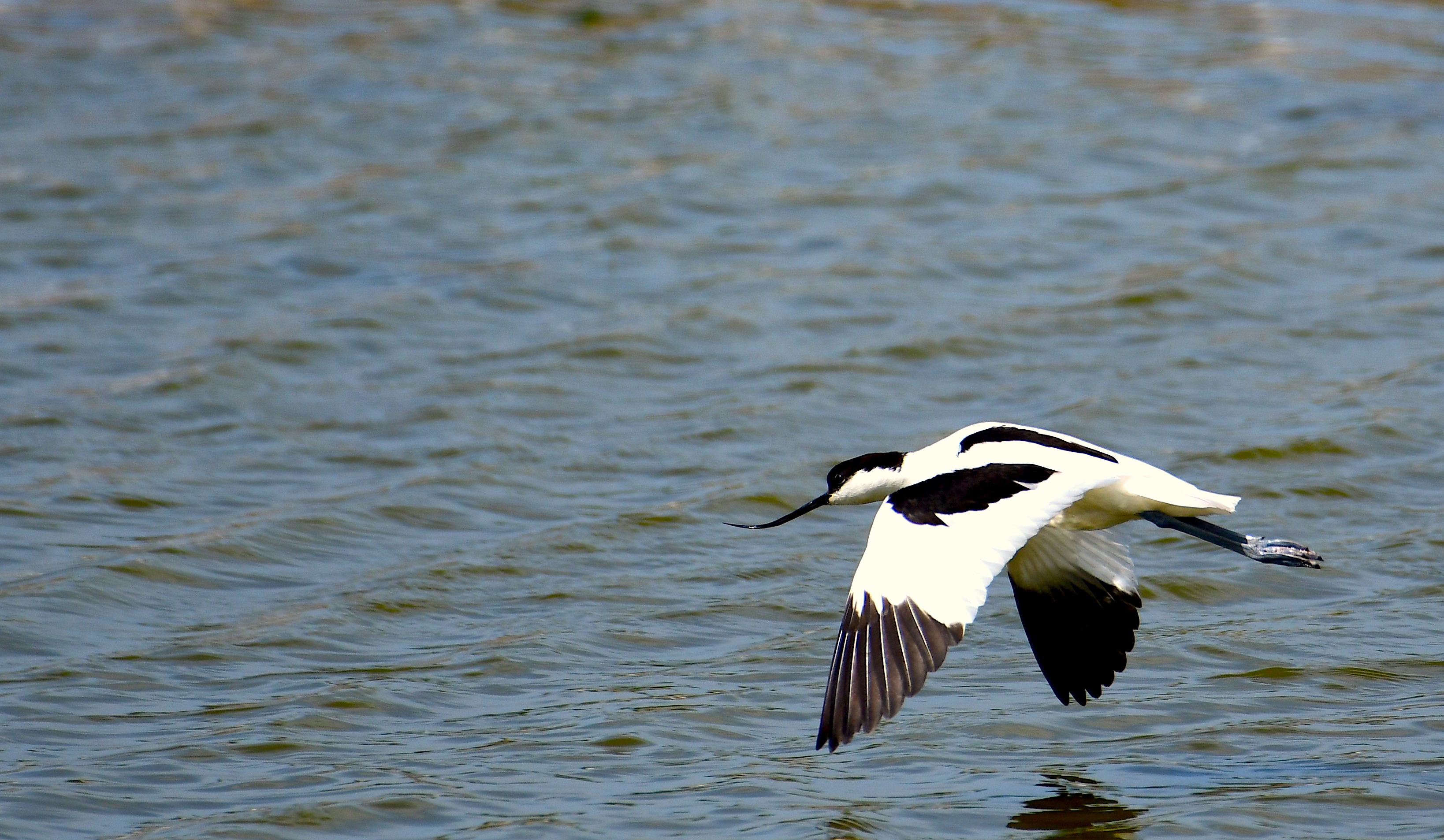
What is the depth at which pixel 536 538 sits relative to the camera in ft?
21.1

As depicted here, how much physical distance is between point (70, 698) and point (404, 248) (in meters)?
5.00

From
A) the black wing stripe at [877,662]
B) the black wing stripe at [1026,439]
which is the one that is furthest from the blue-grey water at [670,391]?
the black wing stripe at [1026,439]

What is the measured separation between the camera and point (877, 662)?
414cm

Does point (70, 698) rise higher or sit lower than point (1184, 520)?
lower

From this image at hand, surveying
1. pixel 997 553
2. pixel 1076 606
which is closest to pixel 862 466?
pixel 1076 606

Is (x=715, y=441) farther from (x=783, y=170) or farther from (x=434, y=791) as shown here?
(x=783, y=170)

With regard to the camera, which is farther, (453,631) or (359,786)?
(453,631)

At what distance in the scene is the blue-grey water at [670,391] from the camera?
4715mm

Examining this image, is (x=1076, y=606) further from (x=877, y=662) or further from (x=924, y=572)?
(x=877, y=662)

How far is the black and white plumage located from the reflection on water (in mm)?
499

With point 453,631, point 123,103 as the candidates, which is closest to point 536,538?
point 453,631

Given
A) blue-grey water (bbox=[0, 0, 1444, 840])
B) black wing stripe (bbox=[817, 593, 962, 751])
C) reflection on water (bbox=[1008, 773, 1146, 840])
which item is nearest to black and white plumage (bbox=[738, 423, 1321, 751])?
black wing stripe (bbox=[817, 593, 962, 751])

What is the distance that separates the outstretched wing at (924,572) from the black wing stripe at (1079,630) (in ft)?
1.66

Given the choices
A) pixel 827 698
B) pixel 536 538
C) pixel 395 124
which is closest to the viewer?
pixel 827 698
